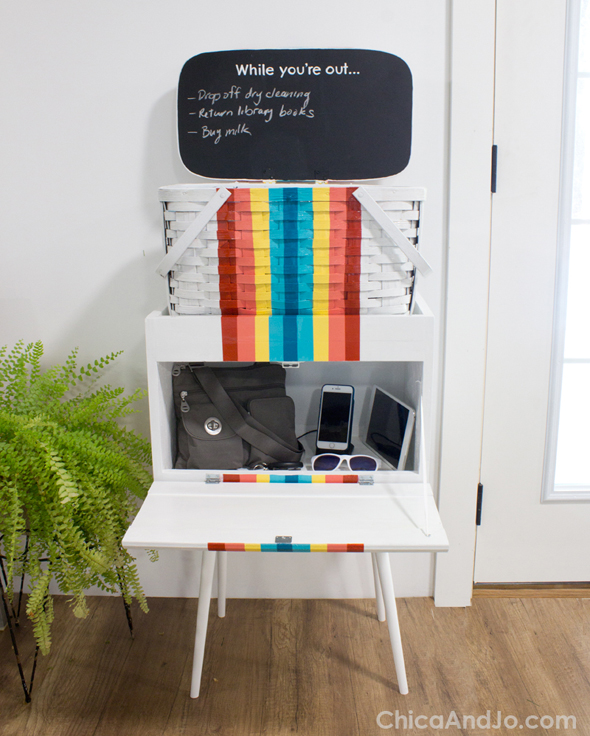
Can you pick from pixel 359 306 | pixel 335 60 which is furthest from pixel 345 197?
pixel 335 60

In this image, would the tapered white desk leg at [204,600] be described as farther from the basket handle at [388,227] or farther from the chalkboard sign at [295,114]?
the chalkboard sign at [295,114]

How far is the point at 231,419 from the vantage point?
133 cm

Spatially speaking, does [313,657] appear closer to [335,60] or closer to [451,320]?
[451,320]

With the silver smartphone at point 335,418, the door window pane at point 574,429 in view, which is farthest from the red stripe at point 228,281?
the door window pane at point 574,429

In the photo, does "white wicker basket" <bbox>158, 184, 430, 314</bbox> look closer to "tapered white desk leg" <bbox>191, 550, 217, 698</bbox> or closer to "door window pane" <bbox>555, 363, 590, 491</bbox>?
"tapered white desk leg" <bbox>191, 550, 217, 698</bbox>

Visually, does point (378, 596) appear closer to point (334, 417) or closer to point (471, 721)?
point (471, 721)

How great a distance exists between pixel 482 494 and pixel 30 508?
125cm

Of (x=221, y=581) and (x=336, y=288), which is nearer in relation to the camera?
(x=336, y=288)

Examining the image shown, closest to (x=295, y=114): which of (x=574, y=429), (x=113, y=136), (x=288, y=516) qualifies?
(x=113, y=136)

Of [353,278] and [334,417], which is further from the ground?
[353,278]

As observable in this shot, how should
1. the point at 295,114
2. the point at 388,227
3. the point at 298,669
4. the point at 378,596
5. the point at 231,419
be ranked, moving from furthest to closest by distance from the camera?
1. the point at 378,596
2. the point at 298,669
3. the point at 295,114
4. the point at 231,419
5. the point at 388,227

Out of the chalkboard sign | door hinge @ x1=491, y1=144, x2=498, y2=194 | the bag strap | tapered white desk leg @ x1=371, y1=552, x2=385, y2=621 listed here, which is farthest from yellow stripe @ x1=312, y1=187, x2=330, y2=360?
tapered white desk leg @ x1=371, y1=552, x2=385, y2=621

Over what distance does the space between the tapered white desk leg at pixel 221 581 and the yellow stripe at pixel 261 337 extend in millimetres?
719

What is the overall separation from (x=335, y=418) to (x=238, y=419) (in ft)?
0.96
